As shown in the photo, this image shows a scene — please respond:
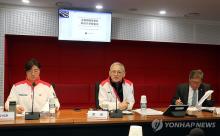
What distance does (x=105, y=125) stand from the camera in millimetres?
2697

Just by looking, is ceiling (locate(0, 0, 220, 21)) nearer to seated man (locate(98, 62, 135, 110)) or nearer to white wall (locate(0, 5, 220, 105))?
white wall (locate(0, 5, 220, 105))

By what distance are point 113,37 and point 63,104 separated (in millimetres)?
1686

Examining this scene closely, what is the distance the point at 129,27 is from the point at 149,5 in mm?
895

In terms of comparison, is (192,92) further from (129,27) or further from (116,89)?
(129,27)

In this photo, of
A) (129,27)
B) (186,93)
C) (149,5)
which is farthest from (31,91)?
(129,27)

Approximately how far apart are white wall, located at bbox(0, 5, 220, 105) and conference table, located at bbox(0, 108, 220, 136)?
2836 millimetres

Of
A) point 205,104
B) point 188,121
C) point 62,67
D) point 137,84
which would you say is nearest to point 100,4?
point 62,67

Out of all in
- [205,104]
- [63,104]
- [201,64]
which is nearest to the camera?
[205,104]

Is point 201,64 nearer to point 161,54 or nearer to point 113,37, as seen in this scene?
point 161,54

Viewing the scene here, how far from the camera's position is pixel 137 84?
6215 mm

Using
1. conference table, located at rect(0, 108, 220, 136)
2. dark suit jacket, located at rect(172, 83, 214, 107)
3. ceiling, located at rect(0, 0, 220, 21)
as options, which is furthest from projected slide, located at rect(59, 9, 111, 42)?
conference table, located at rect(0, 108, 220, 136)

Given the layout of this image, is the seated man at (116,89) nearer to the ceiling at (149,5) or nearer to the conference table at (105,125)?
the conference table at (105,125)

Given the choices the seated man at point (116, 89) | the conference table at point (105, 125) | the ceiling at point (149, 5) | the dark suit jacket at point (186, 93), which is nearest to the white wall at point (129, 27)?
the ceiling at point (149, 5)

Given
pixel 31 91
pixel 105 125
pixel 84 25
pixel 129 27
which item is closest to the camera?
pixel 105 125
